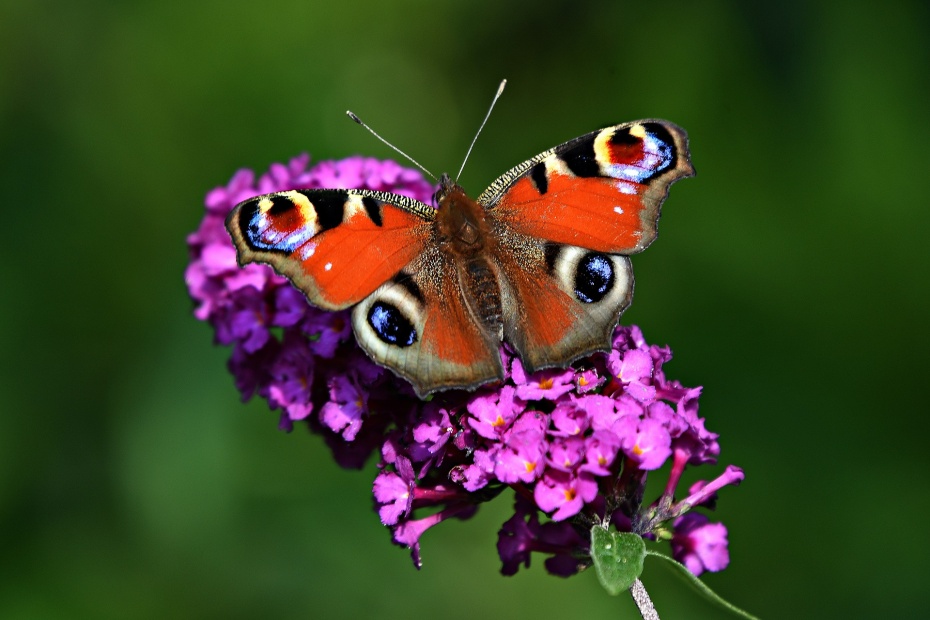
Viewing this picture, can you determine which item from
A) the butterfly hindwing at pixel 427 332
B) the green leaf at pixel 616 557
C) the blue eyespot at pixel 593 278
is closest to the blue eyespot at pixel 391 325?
the butterfly hindwing at pixel 427 332

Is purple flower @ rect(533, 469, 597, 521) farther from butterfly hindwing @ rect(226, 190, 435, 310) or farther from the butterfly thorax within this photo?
butterfly hindwing @ rect(226, 190, 435, 310)

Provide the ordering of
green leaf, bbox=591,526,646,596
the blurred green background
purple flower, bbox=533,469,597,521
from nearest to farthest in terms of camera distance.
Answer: green leaf, bbox=591,526,646,596, purple flower, bbox=533,469,597,521, the blurred green background

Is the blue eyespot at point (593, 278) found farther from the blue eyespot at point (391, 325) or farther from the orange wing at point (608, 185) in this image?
the blue eyespot at point (391, 325)

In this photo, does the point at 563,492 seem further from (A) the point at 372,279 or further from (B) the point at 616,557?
(A) the point at 372,279

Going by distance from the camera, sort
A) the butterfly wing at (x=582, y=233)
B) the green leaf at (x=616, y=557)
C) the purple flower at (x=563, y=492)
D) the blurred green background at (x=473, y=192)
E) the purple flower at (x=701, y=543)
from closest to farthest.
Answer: the green leaf at (x=616, y=557) < the purple flower at (x=563, y=492) < the butterfly wing at (x=582, y=233) < the purple flower at (x=701, y=543) < the blurred green background at (x=473, y=192)

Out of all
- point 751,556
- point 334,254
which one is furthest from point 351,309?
point 751,556

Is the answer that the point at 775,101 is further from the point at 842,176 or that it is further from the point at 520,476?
the point at 520,476

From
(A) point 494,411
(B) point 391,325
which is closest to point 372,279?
(B) point 391,325

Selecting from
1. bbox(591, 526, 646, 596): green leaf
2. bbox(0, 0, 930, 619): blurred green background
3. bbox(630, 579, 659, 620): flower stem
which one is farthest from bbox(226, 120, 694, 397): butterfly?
bbox(0, 0, 930, 619): blurred green background
